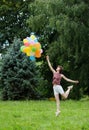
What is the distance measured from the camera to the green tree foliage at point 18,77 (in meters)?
26.0

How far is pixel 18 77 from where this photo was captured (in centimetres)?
2606

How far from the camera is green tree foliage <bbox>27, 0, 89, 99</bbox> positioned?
2606 centimetres

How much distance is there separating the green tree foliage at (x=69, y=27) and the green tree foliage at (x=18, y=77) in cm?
223

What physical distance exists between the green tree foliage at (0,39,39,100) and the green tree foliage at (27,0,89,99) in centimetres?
223

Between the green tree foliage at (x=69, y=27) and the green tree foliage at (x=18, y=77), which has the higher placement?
the green tree foliage at (x=69, y=27)

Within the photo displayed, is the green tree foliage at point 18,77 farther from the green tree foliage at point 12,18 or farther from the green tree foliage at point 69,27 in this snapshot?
the green tree foliage at point 12,18

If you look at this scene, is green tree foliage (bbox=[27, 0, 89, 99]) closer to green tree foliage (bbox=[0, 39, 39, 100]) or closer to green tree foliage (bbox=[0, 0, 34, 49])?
green tree foliage (bbox=[0, 39, 39, 100])

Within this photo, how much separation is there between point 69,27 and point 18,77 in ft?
13.3

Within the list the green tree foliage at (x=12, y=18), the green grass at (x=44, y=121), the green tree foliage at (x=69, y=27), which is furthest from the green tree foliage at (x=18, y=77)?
the green tree foliage at (x=12, y=18)

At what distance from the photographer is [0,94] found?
88.6 feet

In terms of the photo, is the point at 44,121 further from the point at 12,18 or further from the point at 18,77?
the point at 12,18

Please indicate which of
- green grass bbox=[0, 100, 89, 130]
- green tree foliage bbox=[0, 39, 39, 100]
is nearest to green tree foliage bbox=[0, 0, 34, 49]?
green tree foliage bbox=[0, 39, 39, 100]

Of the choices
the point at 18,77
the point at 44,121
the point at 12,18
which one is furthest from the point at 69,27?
the point at 44,121

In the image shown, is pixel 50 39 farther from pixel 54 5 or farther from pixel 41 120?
pixel 41 120
